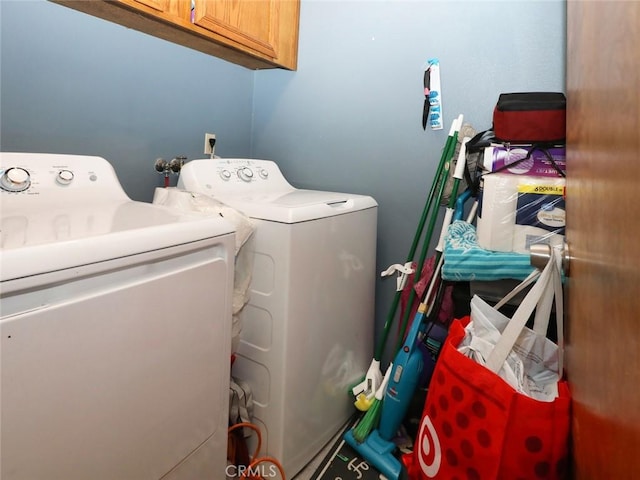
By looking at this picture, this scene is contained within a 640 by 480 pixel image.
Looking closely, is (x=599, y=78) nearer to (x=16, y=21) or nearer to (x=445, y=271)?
(x=445, y=271)

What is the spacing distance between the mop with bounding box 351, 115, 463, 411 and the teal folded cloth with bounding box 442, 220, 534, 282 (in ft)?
1.11

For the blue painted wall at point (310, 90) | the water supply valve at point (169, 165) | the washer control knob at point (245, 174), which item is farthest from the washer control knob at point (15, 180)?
the washer control knob at point (245, 174)

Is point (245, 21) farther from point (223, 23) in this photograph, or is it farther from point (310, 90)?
point (310, 90)

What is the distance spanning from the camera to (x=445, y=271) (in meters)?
1.22

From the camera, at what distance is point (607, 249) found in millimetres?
503

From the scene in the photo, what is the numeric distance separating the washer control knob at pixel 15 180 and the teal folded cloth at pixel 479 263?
124cm

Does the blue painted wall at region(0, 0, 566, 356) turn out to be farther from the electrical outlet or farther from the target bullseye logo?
the target bullseye logo

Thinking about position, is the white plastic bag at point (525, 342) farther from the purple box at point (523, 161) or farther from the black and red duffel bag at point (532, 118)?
the black and red duffel bag at point (532, 118)

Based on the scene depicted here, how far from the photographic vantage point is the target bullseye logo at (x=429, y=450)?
41.6 inches

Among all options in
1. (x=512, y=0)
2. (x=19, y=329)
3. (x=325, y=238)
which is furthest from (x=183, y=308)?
(x=512, y=0)

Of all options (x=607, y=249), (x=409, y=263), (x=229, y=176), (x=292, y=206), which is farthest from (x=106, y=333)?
(x=409, y=263)

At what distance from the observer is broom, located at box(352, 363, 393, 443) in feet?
5.16

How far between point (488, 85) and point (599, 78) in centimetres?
114

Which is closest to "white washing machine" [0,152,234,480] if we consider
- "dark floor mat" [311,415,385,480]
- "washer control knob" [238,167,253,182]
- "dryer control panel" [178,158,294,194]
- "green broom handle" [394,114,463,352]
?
"dryer control panel" [178,158,294,194]
